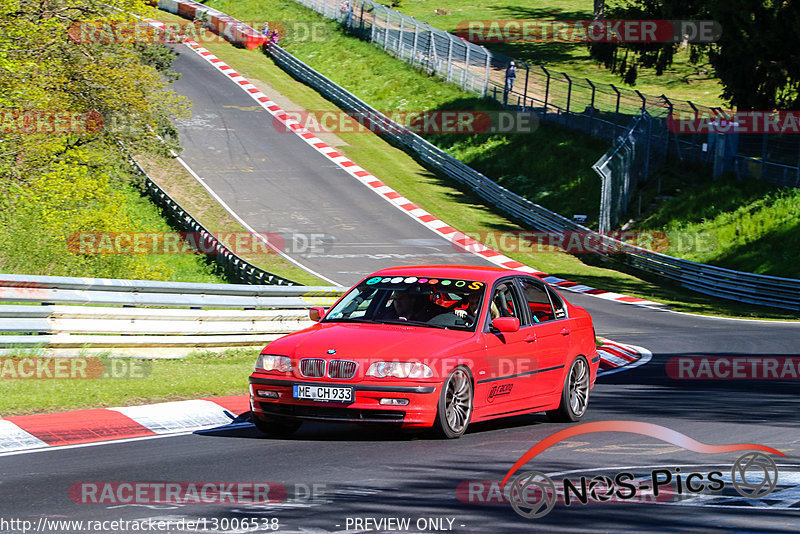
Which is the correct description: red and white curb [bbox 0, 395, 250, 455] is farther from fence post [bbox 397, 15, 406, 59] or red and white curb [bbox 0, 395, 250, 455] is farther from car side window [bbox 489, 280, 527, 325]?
fence post [bbox 397, 15, 406, 59]

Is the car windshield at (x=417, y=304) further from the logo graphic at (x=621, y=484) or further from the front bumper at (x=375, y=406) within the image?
the logo graphic at (x=621, y=484)

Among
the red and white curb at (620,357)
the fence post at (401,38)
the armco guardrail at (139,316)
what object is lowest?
the red and white curb at (620,357)

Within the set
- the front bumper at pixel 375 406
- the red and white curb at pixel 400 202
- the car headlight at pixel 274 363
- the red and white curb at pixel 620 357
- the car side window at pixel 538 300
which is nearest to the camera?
the front bumper at pixel 375 406

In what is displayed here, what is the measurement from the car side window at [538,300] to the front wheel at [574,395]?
58 cm

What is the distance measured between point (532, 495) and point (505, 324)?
9.46 feet

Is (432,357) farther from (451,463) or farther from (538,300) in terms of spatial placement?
(538,300)

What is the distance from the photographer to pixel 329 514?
5.86 meters

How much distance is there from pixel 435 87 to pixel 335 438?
40.5 m

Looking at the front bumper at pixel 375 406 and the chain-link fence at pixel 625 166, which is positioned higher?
the front bumper at pixel 375 406

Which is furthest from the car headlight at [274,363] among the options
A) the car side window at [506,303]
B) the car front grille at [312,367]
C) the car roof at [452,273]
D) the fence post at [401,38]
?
the fence post at [401,38]

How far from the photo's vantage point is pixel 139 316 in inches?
511

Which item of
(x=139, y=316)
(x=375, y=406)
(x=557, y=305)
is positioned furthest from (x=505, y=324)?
(x=139, y=316)

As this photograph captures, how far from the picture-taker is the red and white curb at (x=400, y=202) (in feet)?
92.6

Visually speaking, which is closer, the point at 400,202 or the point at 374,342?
the point at 374,342
